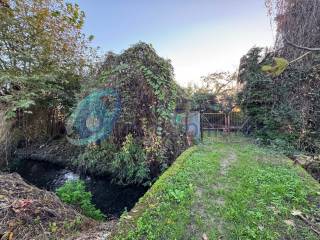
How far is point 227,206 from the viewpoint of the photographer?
2590mm

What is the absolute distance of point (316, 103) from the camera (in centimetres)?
566

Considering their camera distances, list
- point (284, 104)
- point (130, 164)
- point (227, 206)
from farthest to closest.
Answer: point (284, 104) < point (130, 164) < point (227, 206)

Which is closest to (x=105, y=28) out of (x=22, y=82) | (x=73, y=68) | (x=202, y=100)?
(x=73, y=68)

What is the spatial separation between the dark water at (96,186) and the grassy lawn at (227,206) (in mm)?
1394

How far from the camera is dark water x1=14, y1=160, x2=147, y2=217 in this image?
430cm

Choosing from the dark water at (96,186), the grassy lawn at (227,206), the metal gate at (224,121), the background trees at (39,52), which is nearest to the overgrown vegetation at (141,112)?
the dark water at (96,186)

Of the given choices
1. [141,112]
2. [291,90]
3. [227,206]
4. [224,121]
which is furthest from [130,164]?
[224,121]

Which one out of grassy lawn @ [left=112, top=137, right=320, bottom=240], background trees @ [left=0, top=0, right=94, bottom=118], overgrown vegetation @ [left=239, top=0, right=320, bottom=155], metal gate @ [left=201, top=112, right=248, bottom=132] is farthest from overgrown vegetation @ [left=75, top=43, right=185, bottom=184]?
metal gate @ [left=201, top=112, right=248, bottom=132]

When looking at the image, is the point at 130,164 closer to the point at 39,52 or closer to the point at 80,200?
the point at 80,200

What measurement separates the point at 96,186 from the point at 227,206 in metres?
3.66

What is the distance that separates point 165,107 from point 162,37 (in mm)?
4450

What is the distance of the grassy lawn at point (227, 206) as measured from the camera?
211 cm

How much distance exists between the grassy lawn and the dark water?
1394mm

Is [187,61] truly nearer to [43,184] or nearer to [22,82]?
[22,82]
